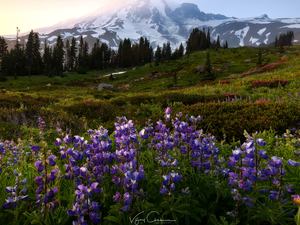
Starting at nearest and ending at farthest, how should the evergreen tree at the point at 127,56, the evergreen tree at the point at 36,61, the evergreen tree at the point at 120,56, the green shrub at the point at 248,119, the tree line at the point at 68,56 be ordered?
the green shrub at the point at 248,119
the tree line at the point at 68,56
the evergreen tree at the point at 36,61
the evergreen tree at the point at 120,56
the evergreen tree at the point at 127,56

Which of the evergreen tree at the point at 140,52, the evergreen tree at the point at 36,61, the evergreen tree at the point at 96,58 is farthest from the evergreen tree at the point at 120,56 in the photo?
the evergreen tree at the point at 36,61

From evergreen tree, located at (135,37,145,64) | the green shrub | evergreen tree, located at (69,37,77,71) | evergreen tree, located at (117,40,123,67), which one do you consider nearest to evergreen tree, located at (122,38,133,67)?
evergreen tree, located at (117,40,123,67)

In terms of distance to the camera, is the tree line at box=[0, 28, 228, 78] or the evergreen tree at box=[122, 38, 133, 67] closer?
the tree line at box=[0, 28, 228, 78]

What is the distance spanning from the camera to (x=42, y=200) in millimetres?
1401

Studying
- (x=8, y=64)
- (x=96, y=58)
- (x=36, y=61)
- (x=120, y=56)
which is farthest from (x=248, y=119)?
Answer: (x=120, y=56)

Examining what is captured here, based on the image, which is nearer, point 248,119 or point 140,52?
point 248,119

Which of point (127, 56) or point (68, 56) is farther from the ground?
point (127, 56)

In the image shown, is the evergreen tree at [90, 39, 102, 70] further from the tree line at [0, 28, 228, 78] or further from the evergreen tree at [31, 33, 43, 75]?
the evergreen tree at [31, 33, 43, 75]

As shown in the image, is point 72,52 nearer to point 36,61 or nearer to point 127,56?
point 36,61

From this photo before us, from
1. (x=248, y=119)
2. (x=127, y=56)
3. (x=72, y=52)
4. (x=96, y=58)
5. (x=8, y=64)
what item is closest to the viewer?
(x=248, y=119)

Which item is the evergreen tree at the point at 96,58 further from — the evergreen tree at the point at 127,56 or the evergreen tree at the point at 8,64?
the evergreen tree at the point at 8,64

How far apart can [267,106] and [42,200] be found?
813cm

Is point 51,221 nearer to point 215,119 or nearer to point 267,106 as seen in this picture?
point 215,119

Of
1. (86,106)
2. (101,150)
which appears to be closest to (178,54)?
(86,106)
